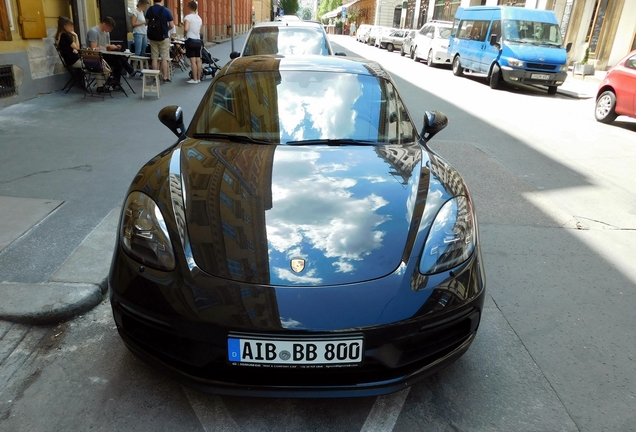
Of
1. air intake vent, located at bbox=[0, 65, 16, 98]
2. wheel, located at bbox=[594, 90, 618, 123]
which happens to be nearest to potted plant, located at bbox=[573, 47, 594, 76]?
wheel, located at bbox=[594, 90, 618, 123]

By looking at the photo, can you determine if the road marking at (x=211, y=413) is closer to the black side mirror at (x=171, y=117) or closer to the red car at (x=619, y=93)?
A: the black side mirror at (x=171, y=117)

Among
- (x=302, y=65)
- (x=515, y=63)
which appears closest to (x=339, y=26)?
(x=515, y=63)

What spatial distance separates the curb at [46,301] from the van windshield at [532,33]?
49.4 feet

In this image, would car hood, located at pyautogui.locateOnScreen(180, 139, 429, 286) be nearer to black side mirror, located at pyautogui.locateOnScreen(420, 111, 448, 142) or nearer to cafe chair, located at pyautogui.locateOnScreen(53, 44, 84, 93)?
black side mirror, located at pyautogui.locateOnScreen(420, 111, 448, 142)

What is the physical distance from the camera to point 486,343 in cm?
288

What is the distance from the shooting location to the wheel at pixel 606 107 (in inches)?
400

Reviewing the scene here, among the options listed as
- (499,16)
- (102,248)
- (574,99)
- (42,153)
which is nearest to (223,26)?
(499,16)

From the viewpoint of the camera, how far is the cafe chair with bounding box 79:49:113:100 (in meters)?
9.34

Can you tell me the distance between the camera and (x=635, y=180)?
6.52 metres

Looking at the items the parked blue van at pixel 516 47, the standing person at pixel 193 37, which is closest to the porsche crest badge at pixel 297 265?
the standing person at pixel 193 37

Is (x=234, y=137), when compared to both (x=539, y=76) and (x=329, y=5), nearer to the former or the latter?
(x=539, y=76)

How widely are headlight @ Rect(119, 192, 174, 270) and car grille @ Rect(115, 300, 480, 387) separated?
265 mm

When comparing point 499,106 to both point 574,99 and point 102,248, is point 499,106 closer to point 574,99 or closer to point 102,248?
point 574,99

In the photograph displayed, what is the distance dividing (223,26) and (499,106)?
28441 mm
